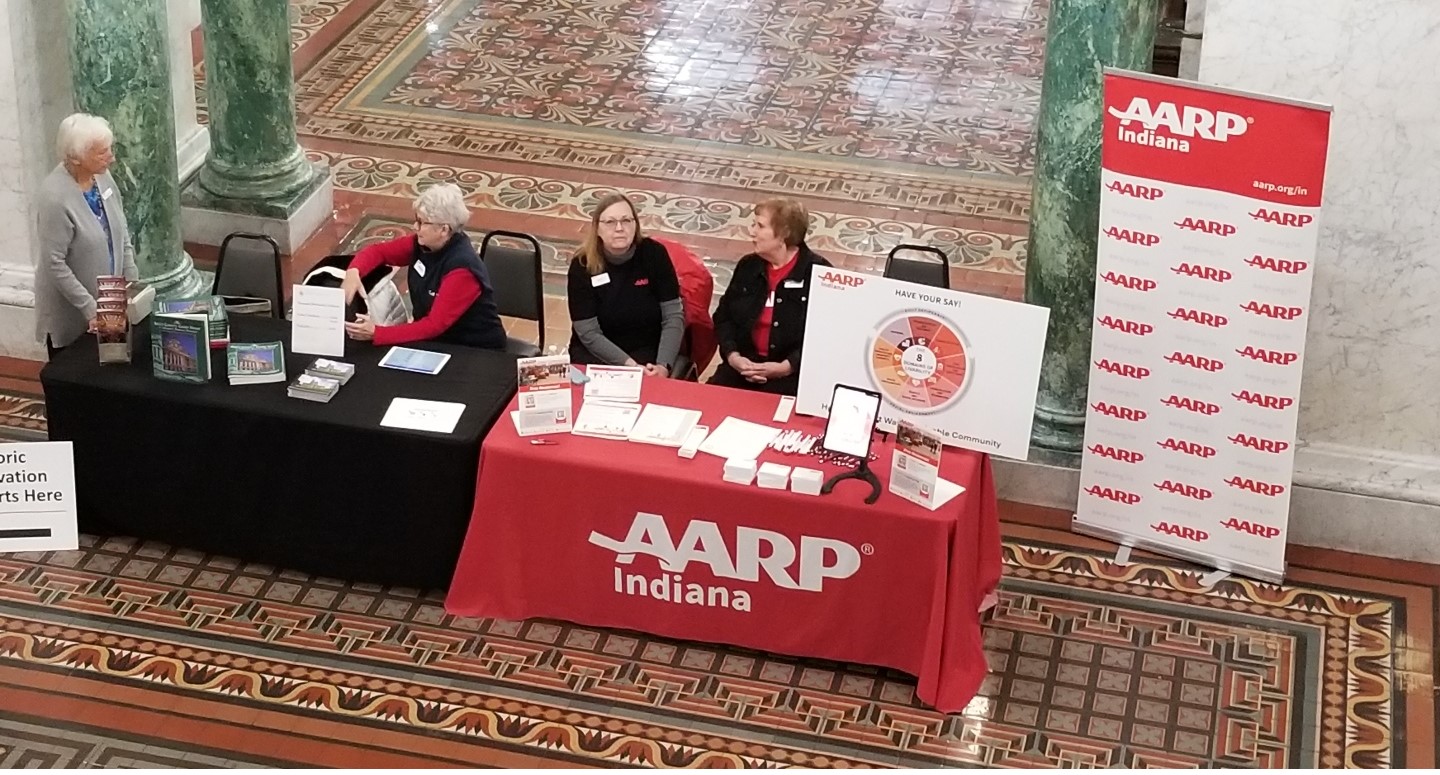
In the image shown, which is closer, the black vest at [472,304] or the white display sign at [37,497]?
the white display sign at [37,497]

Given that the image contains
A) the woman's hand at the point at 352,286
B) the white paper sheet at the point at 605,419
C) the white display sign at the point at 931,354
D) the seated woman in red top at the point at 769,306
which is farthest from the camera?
the woman's hand at the point at 352,286

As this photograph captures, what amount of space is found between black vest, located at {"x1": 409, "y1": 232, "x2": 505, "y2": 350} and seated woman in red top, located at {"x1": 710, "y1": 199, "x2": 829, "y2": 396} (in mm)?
888

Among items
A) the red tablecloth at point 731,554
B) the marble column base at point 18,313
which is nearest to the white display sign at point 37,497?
the marble column base at point 18,313

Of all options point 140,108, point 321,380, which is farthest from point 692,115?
point 321,380

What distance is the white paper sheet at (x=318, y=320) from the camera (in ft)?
22.0

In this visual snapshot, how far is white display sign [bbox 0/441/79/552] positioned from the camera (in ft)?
21.3

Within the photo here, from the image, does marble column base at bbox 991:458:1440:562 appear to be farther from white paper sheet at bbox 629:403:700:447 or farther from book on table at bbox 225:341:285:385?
book on table at bbox 225:341:285:385

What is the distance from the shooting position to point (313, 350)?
22.2 ft

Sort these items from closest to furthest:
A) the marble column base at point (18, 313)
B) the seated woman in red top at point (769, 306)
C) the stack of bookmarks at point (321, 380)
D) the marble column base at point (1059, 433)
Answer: the stack of bookmarks at point (321, 380) → the seated woman in red top at point (769, 306) → the marble column base at point (1059, 433) → the marble column base at point (18, 313)

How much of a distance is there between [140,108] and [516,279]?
178 cm

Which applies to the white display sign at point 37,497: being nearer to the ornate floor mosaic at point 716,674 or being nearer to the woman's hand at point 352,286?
the ornate floor mosaic at point 716,674

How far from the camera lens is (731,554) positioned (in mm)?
6145

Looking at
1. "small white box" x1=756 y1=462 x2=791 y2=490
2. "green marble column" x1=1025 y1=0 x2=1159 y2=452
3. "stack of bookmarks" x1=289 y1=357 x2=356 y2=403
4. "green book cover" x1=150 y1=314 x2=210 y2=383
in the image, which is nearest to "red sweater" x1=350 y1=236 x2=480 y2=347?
Result: "stack of bookmarks" x1=289 y1=357 x2=356 y2=403

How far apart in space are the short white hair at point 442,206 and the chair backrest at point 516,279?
0.62m
